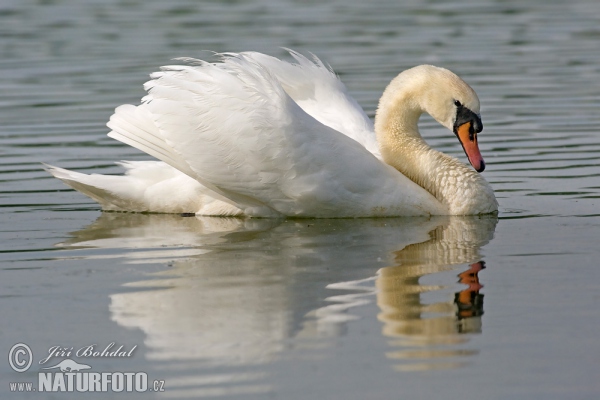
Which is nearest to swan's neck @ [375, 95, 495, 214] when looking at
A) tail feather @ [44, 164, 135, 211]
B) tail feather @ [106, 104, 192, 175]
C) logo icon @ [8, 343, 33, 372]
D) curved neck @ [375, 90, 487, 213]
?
curved neck @ [375, 90, 487, 213]

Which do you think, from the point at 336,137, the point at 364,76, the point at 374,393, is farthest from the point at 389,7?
the point at 374,393

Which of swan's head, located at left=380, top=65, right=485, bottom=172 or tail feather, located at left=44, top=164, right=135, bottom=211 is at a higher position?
swan's head, located at left=380, top=65, right=485, bottom=172

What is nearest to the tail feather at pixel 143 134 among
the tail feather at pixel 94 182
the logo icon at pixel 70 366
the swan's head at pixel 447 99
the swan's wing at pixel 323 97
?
the tail feather at pixel 94 182

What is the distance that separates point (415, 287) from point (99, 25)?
16550 mm

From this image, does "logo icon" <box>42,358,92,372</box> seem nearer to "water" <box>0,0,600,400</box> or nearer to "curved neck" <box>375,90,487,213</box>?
"water" <box>0,0,600,400</box>

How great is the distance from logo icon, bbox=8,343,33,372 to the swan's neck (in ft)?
14.7

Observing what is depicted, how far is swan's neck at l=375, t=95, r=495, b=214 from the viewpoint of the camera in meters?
9.96

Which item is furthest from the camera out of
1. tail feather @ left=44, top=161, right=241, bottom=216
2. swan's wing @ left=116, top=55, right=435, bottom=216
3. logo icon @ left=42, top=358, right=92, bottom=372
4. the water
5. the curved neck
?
tail feather @ left=44, top=161, right=241, bottom=216

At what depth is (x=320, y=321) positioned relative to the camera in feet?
21.9

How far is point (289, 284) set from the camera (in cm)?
755

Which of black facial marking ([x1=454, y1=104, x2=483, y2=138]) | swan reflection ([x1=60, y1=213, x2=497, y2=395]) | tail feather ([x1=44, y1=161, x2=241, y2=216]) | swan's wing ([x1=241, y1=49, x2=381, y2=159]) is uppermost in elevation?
swan's wing ([x1=241, y1=49, x2=381, y2=159])

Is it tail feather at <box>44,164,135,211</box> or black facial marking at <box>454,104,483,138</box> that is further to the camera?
tail feather at <box>44,164,135,211</box>

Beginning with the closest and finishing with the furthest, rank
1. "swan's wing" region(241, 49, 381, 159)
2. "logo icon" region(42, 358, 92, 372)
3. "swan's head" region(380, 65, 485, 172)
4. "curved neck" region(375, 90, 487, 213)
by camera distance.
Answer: "logo icon" region(42, 358, 92, 372), "swan's head" region(380, 65, 485, 172), "curved neck" region(375, 90, 487, 213), "swan's wing" region(241, 49, 381, 159)

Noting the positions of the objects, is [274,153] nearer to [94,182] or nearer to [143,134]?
[143,134]
